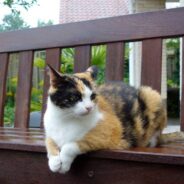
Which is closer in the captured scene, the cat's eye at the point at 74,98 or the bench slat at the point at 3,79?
the cat's eye at the point at 74,98

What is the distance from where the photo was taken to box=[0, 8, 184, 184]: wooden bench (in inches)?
A: 51.4

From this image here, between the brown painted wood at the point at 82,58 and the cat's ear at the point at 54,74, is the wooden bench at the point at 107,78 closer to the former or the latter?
the brown painted wood at the point at 82,58

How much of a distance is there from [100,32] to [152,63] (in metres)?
0.36

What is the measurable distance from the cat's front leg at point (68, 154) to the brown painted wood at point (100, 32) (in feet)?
3.09

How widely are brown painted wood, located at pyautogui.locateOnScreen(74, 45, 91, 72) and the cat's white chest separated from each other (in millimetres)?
850

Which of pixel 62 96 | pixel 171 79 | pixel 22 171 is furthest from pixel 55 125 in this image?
pixel 171 79

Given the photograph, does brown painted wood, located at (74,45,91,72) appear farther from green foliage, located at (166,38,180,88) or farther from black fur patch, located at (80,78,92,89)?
green foliage, located at (166,38,180,88)

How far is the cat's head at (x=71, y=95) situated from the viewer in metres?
1.42

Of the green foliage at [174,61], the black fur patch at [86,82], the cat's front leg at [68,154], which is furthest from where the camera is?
the green foliage at [174,61]

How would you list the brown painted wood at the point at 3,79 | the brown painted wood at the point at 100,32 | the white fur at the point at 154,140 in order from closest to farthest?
the white fur at the point at 154,140 < the brown painted wood at the point at 100,32 < the brown painted wood at the point at 3,79

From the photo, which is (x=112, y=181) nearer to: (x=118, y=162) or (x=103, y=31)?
(x=118, y=162)

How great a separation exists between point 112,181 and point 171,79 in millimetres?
9189

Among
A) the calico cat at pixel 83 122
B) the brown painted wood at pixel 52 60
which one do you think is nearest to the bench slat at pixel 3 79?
the brown painted wood at pixel 52 60

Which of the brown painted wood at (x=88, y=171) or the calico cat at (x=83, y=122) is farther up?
the calico cat at (x=83, y=122)
